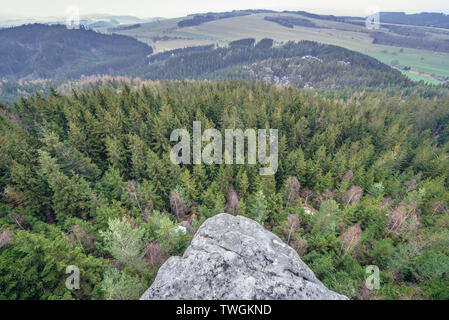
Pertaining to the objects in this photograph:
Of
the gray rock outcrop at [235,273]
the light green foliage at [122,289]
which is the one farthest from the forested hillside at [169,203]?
the gray rock outcrop at [235,273]

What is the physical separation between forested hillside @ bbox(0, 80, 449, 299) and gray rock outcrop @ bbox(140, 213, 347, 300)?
6259mm

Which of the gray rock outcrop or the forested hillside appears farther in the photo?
the forested hillside

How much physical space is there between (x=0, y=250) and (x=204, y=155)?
34.2 meters

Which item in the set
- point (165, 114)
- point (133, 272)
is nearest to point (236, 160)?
point (165, 114)

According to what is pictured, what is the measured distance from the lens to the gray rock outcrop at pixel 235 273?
15.8 metres

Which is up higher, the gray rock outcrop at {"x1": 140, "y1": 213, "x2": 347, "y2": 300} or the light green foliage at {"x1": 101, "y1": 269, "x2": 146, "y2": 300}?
the gray rock outcrop at {"x1": 140, "y1": 213, "x2": 347, "y2": 300}

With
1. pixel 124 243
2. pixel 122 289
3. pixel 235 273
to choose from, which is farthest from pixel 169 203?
pixel 235 273

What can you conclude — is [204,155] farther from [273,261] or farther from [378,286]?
[378,286]

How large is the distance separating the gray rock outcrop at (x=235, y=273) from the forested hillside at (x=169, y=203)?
626cm

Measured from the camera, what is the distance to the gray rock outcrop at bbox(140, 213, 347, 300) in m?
15.8

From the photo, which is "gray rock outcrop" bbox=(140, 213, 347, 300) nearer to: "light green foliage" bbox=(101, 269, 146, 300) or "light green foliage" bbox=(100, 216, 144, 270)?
"light green foliage" bbox=(101, 269, 146, 300)

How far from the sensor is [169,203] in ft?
147

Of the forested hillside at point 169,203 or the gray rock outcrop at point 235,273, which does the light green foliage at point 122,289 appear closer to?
the forested hillside at point 169,203

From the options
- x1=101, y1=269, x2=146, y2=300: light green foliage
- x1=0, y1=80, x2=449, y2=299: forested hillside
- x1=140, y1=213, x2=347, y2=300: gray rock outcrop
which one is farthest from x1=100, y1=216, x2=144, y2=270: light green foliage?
x1=140, y1=213, x2=347, y2=300: gray rock outcrop
